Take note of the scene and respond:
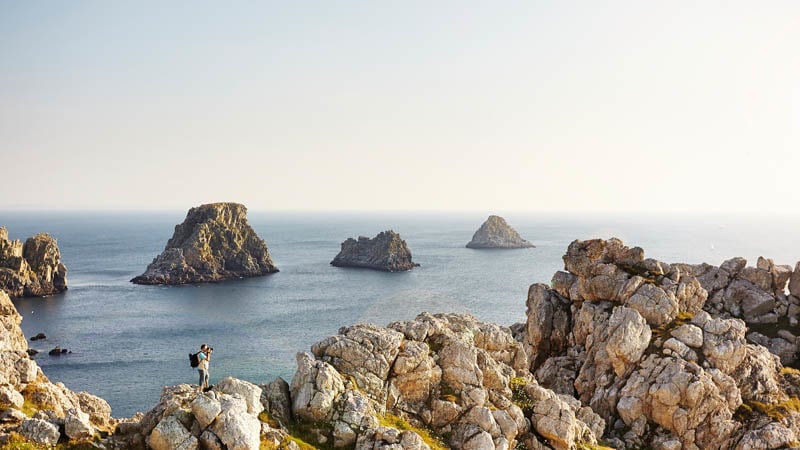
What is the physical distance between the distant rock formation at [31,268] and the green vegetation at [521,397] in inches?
6297

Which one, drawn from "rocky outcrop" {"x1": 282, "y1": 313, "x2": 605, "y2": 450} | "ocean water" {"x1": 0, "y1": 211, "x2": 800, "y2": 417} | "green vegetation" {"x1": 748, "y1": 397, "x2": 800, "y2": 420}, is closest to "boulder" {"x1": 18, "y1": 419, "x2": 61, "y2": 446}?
"rocky outcrop" {"x1": 282, "y1": 313, "x2": 605, "y2": 450}

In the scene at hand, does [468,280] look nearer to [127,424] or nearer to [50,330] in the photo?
[50,330]

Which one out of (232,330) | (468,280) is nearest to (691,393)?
(232,330)

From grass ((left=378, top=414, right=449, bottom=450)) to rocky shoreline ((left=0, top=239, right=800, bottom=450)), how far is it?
4.5 inches

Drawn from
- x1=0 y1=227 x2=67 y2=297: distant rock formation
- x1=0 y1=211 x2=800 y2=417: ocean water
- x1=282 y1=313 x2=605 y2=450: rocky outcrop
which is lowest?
x1=0 y1=211 x2=800 y2=417: ocean water

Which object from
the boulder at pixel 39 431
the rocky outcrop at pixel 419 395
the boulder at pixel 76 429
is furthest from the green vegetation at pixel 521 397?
the boulder at pixel 39 431

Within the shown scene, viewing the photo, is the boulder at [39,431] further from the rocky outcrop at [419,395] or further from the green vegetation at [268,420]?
the rocky outcrop at [419,395]

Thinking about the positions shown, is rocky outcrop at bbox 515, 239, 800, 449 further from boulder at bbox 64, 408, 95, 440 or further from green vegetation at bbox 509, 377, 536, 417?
boulder at bbox 64, 408, 95, 440

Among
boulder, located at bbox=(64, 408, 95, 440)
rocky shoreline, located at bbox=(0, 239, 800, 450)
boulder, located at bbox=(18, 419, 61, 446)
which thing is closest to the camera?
boulder, located at bbox=(18, 419, 61, 446)

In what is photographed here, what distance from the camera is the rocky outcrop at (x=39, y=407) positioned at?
75.6 feet

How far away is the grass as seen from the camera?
28703 millimetres

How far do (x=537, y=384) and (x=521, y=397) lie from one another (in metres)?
2.76

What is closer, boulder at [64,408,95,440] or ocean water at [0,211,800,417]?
boulder at [64,408,95,440]

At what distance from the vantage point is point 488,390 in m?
34.1
